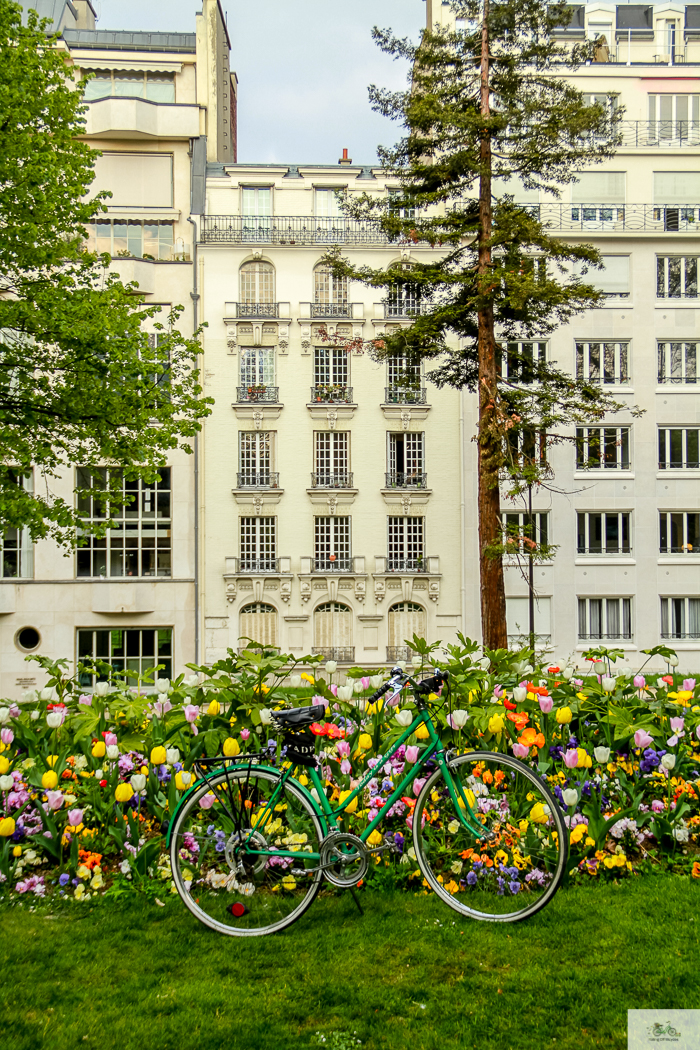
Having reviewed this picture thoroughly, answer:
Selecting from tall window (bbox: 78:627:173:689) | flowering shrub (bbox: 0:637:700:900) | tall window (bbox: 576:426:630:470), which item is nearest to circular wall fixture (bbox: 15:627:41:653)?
tall window (bbox: 78:627:173:689)

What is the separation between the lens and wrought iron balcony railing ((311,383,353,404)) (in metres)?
30.4

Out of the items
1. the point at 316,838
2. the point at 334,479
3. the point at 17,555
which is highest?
the point at 334,479

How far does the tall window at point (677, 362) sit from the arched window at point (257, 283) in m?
15.9

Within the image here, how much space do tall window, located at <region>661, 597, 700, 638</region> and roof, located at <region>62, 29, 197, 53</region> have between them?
30.0m

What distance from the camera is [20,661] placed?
2903 cm

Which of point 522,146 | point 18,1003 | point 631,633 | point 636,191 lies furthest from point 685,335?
point 18,1003

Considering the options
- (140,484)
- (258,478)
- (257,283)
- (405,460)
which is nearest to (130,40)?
(257,283)

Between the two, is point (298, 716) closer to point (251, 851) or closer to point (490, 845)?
point (251, 851)

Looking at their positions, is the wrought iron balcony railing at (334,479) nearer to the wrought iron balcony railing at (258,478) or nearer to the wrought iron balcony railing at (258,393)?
the wrought iron balcony railing at (258,478)

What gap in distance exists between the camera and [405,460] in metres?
30.6

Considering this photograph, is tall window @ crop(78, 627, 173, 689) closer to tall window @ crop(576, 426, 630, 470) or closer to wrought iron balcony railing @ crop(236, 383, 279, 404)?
wrought iron balcony railing @ crop(236, 383, 279, 404)

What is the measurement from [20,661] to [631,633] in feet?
77.2

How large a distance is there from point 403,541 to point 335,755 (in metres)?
24.5

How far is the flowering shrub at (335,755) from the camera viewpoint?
16.5ft
